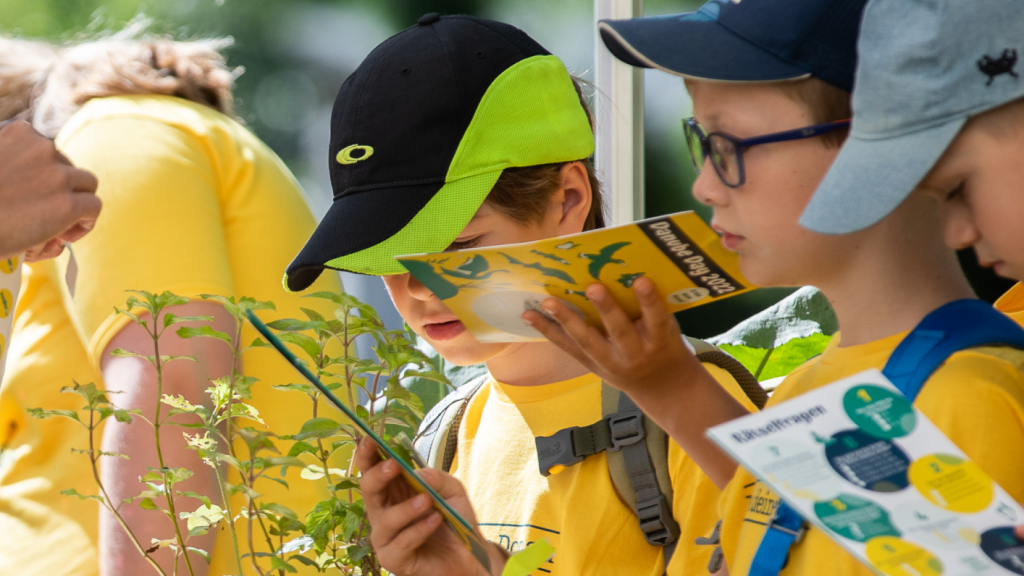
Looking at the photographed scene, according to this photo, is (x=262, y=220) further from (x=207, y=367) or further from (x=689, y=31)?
(x=689, y=31)

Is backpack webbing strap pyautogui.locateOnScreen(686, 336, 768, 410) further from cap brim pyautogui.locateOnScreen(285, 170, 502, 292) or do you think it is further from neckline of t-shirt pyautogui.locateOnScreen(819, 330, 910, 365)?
cap brim pyautogui.locateOnScreen(285, 170, 502, 292)

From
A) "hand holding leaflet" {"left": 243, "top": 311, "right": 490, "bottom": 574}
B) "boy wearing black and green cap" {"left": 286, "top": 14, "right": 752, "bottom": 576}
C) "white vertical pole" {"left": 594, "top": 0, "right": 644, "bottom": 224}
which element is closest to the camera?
"hand holding leaflet" {"left": 243, "top": 311, "right": 490, "bottom": 574}

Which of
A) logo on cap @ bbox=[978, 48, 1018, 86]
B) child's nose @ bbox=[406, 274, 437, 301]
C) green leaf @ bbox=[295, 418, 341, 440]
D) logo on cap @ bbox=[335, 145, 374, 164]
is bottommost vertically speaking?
green leaf @ bbox=[295, 418, 341, 440]

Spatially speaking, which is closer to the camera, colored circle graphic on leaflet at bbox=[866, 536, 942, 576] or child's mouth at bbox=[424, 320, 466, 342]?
colored circle graphic on leaflet at bbox=[866, 536, 942, 576]

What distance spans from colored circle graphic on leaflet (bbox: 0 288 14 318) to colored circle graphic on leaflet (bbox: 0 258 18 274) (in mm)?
32

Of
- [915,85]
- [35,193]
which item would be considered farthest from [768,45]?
[35,193]

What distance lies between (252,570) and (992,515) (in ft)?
4.13

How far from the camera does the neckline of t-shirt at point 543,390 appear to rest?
4.99ft

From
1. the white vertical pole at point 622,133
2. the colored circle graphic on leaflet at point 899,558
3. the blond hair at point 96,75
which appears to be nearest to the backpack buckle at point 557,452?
the colored circle graphic on leaflet at point 899,558

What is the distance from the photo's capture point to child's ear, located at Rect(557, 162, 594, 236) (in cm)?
154

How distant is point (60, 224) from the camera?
1.34 m

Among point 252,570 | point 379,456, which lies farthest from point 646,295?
point 252,570

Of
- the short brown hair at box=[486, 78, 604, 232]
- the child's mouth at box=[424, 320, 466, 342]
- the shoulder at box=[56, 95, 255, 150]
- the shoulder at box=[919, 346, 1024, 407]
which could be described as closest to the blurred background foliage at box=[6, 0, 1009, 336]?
the shoulder at box=[56, 95, 255, 150]

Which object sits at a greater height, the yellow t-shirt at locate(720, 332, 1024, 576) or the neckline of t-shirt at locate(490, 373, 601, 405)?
the yellow t-shirt at locate(720, 332, 1024, 576)
